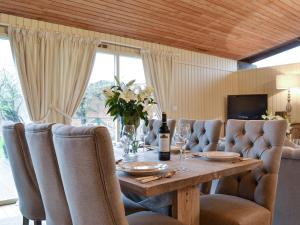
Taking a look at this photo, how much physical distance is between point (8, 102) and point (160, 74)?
110 inches

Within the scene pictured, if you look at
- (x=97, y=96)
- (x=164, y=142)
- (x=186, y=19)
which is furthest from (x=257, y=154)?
(x=186, y=19)

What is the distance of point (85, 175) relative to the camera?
1147 mm

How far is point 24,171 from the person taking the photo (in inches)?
74.4

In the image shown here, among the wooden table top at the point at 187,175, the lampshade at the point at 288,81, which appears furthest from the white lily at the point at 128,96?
the lampshade at the point at 288,81

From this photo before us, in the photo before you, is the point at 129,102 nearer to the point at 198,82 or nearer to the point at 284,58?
the point at 198,82

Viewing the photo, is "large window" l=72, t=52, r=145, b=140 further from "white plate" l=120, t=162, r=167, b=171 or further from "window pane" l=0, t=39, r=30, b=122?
"white plate" l=120, t=162, r=167, b=171

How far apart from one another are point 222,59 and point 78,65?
13.5ft

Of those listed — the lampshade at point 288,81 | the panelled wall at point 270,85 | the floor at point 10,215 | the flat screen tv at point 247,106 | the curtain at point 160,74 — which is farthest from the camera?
the flat screen tv at point 247,106

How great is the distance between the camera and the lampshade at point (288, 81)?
603cm

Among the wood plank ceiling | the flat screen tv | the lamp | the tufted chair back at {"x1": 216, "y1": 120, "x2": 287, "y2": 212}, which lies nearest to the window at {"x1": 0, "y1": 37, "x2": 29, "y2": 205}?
the wood plank ceiling

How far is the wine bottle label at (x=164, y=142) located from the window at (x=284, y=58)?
5866 mm

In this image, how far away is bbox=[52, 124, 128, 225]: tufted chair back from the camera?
110 cm

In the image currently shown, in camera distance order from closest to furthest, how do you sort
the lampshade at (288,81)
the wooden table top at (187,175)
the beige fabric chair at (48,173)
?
the wooden table top at (187,175), the beige fabric chair at (48,173), the lampshade at (288,81)

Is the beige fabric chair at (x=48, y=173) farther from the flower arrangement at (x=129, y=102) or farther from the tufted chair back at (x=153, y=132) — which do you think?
the tufted chair back at (x=153, y=132)
